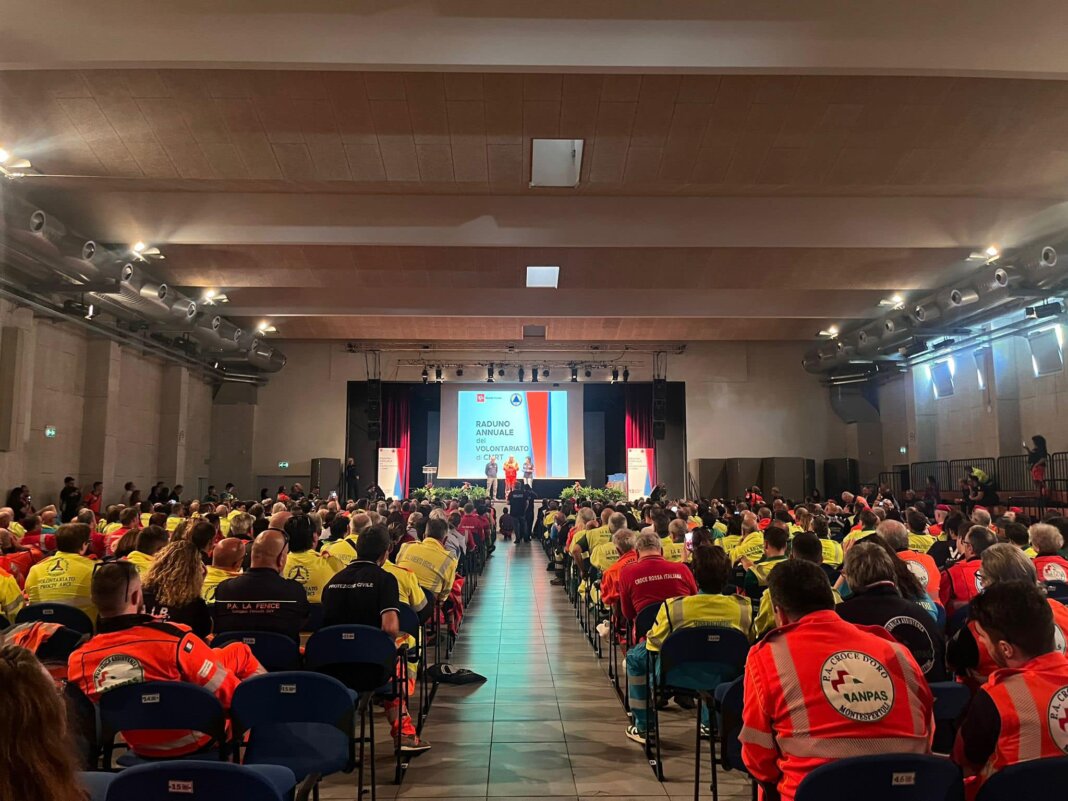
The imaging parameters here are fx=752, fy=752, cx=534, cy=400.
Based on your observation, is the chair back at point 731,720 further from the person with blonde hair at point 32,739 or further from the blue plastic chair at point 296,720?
the person with blonde hair at point 32,739

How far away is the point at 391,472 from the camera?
69.5 feet

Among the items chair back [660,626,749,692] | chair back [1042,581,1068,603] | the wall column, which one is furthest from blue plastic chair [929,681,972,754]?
the wall column

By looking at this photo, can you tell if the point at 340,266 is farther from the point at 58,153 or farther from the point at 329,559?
the point at 329,559

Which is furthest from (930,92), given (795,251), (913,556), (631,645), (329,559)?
(329,559)

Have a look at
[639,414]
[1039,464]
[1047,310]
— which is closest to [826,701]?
[1047,310]

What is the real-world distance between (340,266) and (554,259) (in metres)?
3.76

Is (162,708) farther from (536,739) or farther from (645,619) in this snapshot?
(645,619)

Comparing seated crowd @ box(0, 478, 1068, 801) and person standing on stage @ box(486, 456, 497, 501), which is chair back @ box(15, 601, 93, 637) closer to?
seated crowd @ box(0, 478, 1068, 801)

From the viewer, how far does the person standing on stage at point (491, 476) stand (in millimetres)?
20078

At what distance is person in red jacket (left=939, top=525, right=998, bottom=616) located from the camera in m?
4.46

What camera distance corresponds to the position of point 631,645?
4.83m

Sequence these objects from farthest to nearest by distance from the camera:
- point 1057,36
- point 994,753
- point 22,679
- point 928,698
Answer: point 1057,36 → point 928,698 → point 994,753 → point 22,679

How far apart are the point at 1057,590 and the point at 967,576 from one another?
0.45m

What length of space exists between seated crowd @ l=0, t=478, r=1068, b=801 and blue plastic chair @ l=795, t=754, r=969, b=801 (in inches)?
5.0
